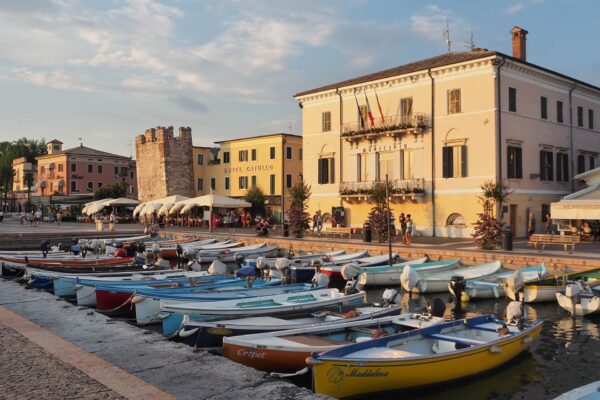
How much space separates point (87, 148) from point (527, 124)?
250ft

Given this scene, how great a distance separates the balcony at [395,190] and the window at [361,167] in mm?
811

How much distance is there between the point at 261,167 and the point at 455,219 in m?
27.3

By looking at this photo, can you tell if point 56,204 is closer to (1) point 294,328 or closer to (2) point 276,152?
(2) point 276,152

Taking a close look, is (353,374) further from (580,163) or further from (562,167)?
(580,163)

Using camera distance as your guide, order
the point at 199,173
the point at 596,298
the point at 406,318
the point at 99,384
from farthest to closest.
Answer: the point at 199,173 < the point at 596,298 < the point at 406,318 < the point at 99,384

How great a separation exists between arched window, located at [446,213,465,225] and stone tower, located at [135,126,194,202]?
35.9 m

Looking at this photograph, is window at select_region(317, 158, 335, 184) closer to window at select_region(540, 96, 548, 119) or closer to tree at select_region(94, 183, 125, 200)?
window at select_region(540, 96, 548, 119)

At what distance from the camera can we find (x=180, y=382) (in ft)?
23.0

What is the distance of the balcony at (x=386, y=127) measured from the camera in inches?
1420

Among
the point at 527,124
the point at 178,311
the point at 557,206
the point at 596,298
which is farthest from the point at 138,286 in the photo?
the point at 527,124

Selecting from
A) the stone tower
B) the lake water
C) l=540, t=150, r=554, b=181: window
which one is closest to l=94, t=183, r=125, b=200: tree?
the stone tower

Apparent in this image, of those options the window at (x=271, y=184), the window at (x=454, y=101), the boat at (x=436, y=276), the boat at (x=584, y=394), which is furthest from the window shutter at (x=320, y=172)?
the boat at (x=584, y=394)

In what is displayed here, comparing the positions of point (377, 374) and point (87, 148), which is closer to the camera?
point (377, 374)

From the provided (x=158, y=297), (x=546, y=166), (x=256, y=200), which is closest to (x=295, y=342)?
(x=158, y=297)
